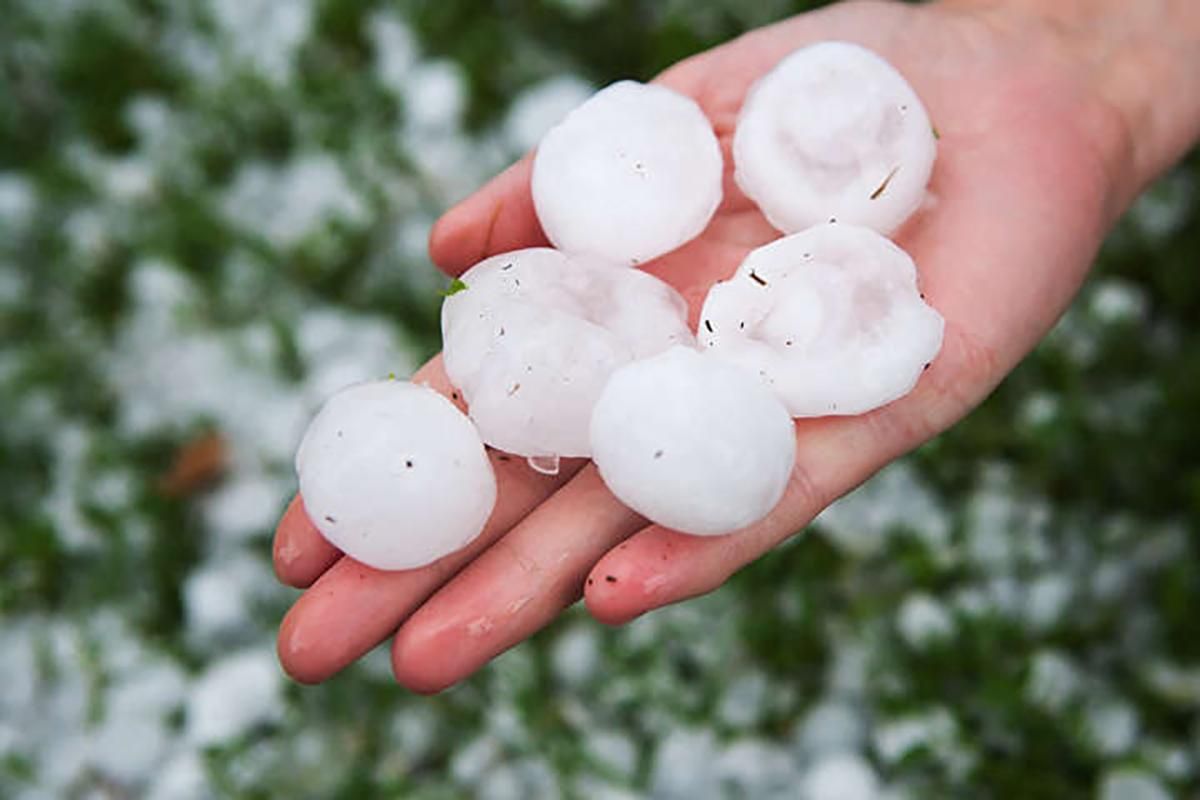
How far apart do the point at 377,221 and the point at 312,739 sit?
68 centimetres

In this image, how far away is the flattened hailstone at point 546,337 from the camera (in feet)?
3.42

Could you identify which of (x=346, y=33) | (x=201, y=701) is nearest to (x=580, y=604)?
(x=201, y=701)

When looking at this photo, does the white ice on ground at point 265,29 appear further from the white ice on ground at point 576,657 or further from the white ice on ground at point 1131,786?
the white ice on ground at point 1131,786

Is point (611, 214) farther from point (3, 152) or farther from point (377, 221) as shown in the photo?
point (3, 152)

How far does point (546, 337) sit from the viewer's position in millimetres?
1056

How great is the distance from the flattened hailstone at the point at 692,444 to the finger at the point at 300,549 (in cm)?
24

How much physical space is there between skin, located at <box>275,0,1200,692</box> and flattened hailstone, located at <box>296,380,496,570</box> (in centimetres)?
3

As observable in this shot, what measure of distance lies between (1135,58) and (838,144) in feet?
1.45

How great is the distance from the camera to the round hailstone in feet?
3.84

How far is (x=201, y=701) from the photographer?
1366 millimetres

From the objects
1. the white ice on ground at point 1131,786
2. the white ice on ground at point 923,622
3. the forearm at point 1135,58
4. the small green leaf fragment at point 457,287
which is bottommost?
the white ice on ground at point 1131,786

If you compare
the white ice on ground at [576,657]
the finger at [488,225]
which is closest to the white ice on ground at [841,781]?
the white ice on ground at [576,657]

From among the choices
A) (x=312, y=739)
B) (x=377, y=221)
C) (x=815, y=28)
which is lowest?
(x=312, y=739)

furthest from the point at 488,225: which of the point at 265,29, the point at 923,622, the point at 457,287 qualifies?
the point at 265,29
